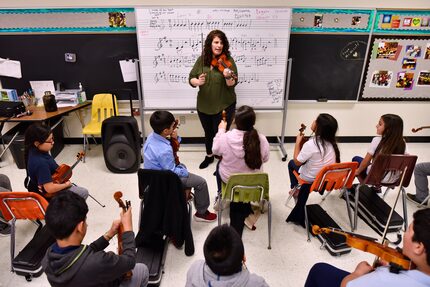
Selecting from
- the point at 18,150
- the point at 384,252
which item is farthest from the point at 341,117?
the point at 18,150

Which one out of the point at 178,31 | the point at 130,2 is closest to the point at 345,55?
the point at 178,31

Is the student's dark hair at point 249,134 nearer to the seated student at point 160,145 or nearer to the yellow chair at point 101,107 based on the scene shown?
the seated student at point 160,145

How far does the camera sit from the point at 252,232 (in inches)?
94.3

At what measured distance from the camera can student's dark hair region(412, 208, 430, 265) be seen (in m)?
1.01

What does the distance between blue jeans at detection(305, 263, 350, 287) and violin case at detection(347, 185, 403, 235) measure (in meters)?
1.17

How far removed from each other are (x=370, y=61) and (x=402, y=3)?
708mm

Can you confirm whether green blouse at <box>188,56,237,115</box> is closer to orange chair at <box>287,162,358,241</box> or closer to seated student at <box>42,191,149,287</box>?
orange chair at <box>287,162,358,241</box>

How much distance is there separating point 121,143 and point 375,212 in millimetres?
2537

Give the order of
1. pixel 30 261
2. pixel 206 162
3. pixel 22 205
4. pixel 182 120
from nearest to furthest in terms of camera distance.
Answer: pixel 22 205 < pixel 30 261 < pixel 206 162 < pixel 182 120

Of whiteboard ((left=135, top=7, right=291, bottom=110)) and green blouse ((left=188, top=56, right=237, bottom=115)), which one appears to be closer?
green blouse ((left=188, top=56, right=237, bottom=115))

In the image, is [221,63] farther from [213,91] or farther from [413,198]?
[413,198]

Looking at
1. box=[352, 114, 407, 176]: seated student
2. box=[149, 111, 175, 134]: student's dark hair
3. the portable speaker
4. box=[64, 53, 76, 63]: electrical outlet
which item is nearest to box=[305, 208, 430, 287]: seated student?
box=[352, 114, 407, 176]: seated student

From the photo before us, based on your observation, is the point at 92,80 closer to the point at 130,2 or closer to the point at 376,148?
the point at 130,2

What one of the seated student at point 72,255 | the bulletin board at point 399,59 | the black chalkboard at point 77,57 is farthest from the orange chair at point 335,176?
the black chalkboard at point 77,57
